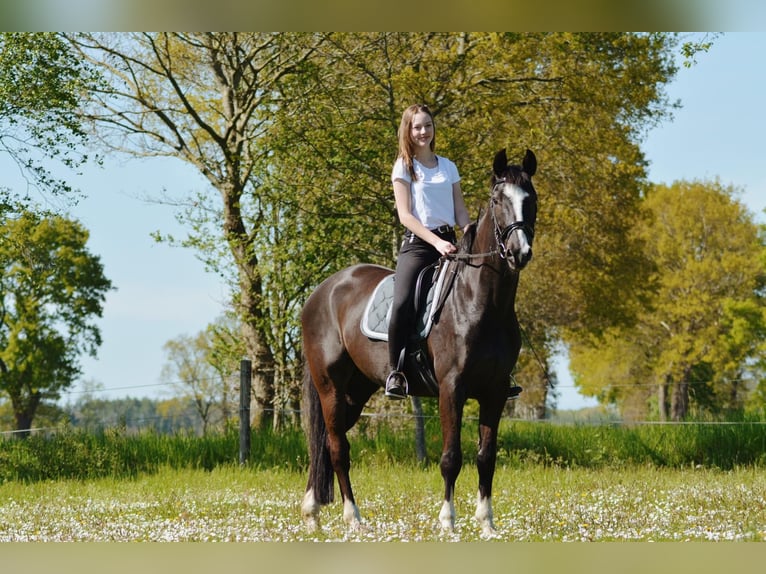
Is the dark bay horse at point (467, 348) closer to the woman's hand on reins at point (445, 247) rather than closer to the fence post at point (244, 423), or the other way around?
the woman's hand on reins at point (445, 247)

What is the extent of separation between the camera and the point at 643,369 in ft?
131

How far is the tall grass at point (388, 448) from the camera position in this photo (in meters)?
13.9

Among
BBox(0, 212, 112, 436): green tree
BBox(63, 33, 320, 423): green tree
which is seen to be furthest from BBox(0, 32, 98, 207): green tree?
BBox(0, 212, 112, 436): green tree

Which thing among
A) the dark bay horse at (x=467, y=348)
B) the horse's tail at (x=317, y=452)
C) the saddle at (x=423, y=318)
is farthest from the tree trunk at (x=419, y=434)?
Result: the saddle at (x=423, y=318)

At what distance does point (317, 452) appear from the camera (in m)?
7.89

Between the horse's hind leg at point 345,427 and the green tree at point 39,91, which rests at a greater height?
the green tree at point 39,91

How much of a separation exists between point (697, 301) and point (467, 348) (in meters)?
32.1

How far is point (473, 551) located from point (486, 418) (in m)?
1.66

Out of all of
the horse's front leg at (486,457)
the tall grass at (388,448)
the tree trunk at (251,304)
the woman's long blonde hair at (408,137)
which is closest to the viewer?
the horse's front leg at (486,457)

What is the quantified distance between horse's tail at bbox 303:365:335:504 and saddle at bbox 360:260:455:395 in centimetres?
111

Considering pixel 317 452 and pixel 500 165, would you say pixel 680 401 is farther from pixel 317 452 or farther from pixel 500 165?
pixel 500 165

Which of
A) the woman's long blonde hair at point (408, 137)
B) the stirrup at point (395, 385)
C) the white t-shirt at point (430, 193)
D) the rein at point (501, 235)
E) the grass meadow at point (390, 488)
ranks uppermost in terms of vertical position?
the woman's long blonde hair at point (408, 137)

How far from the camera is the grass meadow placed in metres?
7.02

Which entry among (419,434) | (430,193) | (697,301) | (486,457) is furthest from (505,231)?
(697,301)
